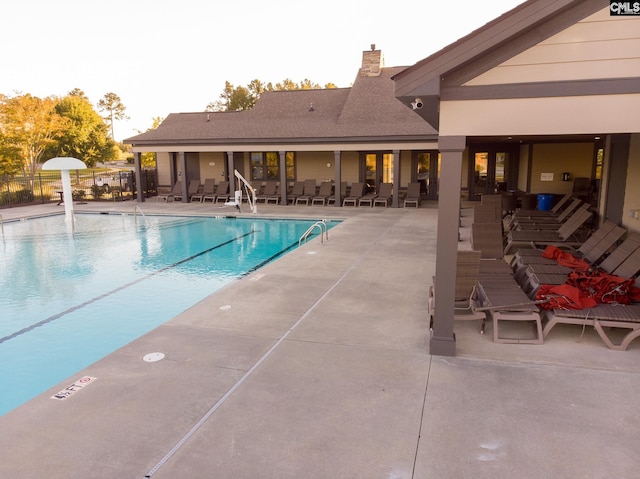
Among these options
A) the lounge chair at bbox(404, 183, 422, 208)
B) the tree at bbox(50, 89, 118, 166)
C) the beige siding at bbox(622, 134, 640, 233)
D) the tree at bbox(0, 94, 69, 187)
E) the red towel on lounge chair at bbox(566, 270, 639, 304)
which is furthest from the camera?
the tree at bbox(50, 89, 118, 166)

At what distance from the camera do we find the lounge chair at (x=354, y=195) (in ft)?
67.7

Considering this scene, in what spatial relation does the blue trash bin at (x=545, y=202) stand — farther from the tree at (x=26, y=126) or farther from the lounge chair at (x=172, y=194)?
the tree at (x=26, y=126)

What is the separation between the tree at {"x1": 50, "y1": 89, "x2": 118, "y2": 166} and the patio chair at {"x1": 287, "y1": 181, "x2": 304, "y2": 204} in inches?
1469

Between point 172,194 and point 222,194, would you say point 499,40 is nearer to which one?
point 222,194

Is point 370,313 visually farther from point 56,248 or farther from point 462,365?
point 56,248

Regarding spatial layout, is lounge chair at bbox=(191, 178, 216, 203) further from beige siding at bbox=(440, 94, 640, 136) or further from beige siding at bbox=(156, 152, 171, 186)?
beige siding at bbox=(440, 94, 640, 136)

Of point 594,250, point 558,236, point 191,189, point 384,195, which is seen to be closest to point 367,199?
point 384,195

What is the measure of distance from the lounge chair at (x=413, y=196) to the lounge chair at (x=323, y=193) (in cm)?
370

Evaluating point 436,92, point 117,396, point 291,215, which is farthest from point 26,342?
point 291,215

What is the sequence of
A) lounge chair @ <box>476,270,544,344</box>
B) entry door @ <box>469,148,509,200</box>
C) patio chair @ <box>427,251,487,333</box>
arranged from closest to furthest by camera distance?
lounge chair @ <box>476,270,544,344</box>
patio chair @ <box>427,251,487,333</box>
entry door @ <box>469,148,509,200</box>

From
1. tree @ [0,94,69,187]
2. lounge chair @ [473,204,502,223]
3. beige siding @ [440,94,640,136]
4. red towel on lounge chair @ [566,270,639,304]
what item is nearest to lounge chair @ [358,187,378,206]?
lounge chair @ [473,204,502,223]

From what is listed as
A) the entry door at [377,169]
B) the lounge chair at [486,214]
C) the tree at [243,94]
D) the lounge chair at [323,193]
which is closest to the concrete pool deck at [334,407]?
the lounge chair at [486,214]

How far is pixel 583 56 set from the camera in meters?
4.64

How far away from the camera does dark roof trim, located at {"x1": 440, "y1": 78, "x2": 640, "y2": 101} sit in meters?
4.57
